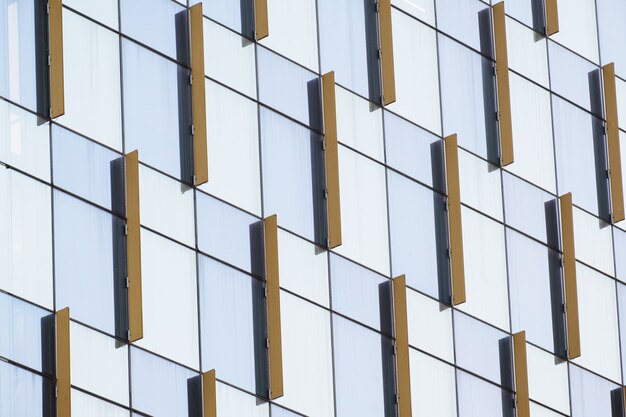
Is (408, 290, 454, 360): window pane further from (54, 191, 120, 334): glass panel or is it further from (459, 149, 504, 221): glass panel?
(54, 191, 120, 334): glass panel

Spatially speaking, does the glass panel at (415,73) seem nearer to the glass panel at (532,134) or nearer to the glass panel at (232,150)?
the glass panel at (532,134)

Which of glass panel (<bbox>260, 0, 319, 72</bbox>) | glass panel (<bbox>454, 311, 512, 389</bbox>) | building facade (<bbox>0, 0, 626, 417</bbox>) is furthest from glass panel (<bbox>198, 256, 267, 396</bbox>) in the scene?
glass panel (<bbox>454, 311, 512, 389</bbox>)

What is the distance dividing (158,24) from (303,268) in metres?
6.19

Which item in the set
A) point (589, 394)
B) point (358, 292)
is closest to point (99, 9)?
point (358, 292)

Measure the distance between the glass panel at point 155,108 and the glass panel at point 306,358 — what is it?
4.07m

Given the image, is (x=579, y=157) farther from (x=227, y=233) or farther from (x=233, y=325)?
(x=233, y=325)

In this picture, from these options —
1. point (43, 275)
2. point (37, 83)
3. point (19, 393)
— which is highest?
point (37, 83)

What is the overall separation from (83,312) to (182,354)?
278 cm

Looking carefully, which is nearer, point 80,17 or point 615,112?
point 80,17

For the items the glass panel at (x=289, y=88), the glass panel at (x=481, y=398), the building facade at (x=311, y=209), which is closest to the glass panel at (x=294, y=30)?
the building facade at (x=311, y=209)

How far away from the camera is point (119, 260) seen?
41562mm

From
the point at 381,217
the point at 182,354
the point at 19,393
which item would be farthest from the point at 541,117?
the point at 19,393

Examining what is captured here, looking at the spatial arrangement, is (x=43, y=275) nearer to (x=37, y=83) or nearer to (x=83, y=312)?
(x=83, y=312)

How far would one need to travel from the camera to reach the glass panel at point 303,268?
4541cm
